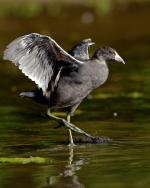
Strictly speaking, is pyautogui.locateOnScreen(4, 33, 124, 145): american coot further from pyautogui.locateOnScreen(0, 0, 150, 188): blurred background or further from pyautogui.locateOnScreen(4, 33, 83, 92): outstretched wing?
pyautogui.locateOnScreen(0, 0, 150, 188): blurred background

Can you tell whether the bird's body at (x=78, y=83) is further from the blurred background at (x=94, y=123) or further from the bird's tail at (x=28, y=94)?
the blurred background at (x=94, y=123)

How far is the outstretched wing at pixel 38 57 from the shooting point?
12367 millimetres

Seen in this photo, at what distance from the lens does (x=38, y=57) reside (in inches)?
499

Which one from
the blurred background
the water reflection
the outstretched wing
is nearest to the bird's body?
the outstretched wing

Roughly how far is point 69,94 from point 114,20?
19465 millimetres

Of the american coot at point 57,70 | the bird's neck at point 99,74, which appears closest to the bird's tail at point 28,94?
the american coot at point 57,70

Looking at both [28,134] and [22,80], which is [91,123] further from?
[22,80]

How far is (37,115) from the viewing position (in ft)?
51.8

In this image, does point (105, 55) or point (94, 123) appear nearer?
point (105, 55)

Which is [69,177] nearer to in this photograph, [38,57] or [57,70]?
[38,57]

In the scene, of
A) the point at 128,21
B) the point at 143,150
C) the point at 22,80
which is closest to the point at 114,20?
the point at 128,21

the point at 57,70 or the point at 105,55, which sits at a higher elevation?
the point at 105,55

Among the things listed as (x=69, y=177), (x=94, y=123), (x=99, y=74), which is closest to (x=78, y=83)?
(x=99, y=74)

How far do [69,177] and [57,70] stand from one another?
2920 millimetres
